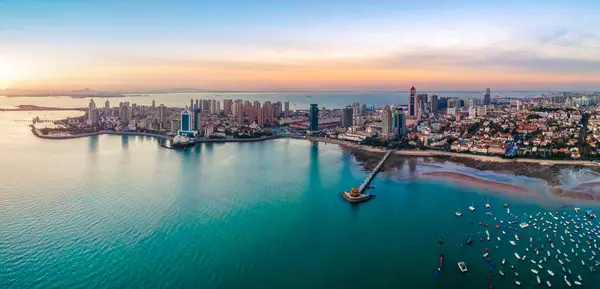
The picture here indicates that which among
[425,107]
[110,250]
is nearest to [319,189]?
[110,250]

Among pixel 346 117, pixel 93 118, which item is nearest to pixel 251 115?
pixel 346 117

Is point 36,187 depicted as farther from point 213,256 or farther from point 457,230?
point 457,230

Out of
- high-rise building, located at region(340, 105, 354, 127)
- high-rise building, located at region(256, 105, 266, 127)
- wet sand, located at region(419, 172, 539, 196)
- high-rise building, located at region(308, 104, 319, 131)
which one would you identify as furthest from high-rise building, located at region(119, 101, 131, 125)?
wet sand, located at region(419, 172, 539, 196)

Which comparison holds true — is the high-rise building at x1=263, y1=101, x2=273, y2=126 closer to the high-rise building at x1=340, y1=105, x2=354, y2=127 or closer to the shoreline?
the high-rise building at x1=340, y1=105, x2=354, y2=127

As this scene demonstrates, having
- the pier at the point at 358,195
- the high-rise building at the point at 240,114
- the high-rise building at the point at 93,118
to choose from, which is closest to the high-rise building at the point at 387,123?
the pier at the point at 358,195

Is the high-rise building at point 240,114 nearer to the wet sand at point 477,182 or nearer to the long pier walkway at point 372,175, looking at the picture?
the long pier walkway at point 372,175
